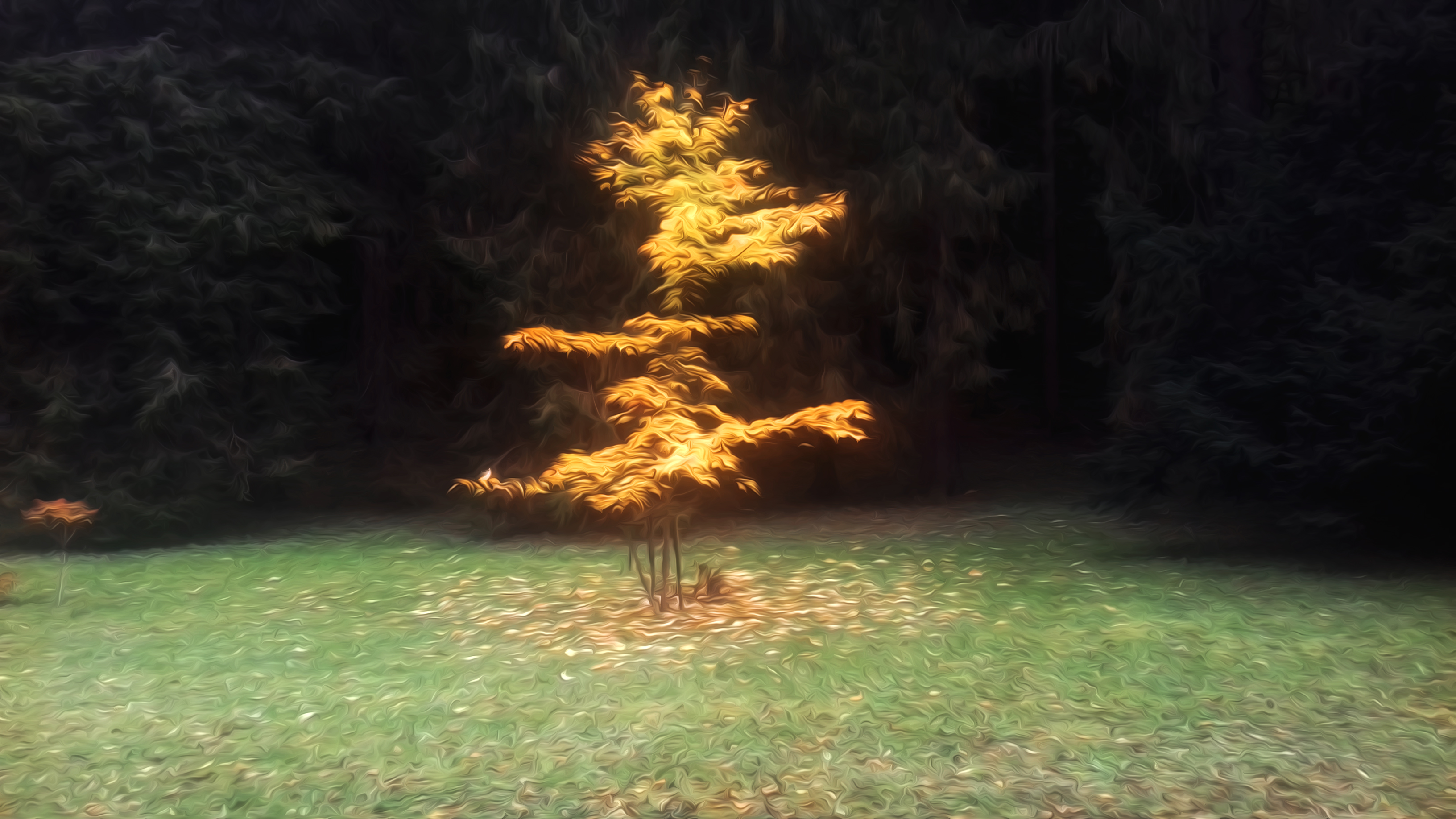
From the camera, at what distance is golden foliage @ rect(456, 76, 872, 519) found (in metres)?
8.02

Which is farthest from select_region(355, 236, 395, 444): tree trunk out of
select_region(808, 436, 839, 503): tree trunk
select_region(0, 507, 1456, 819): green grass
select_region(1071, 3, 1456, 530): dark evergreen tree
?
select_region(1071, 3, 1456, 530): dark evergreen tree

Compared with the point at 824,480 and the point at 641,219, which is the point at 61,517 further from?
the point at 824,480

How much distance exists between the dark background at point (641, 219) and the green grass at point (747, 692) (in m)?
2.09

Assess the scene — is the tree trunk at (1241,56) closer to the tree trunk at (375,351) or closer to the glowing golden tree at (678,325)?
the glowing golden tree at (678,325)

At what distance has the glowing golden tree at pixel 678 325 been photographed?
8.02 metres

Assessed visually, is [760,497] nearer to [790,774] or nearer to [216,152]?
[216,152]

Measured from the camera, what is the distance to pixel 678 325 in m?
8.26

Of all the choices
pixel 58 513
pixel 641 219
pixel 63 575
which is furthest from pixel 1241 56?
pixel 63 575

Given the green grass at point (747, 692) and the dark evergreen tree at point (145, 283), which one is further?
the dark evergreen tree at point (145, 283)

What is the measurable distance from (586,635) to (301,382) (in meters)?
6.48

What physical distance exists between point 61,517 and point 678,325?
542cm

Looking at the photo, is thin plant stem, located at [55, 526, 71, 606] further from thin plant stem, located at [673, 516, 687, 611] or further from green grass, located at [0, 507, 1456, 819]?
thin plant stem, located at [673, 516, 687, 611]

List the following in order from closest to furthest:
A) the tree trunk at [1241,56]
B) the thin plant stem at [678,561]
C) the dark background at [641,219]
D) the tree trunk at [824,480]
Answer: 1. the thin plant stem at [678,561]
2. the dark background at [641,219]
3. the tree trunk at [1241,56]
4. the tree trunk at [824,480]

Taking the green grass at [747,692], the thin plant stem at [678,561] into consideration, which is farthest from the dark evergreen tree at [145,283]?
the thin plant stem at [678,561]
